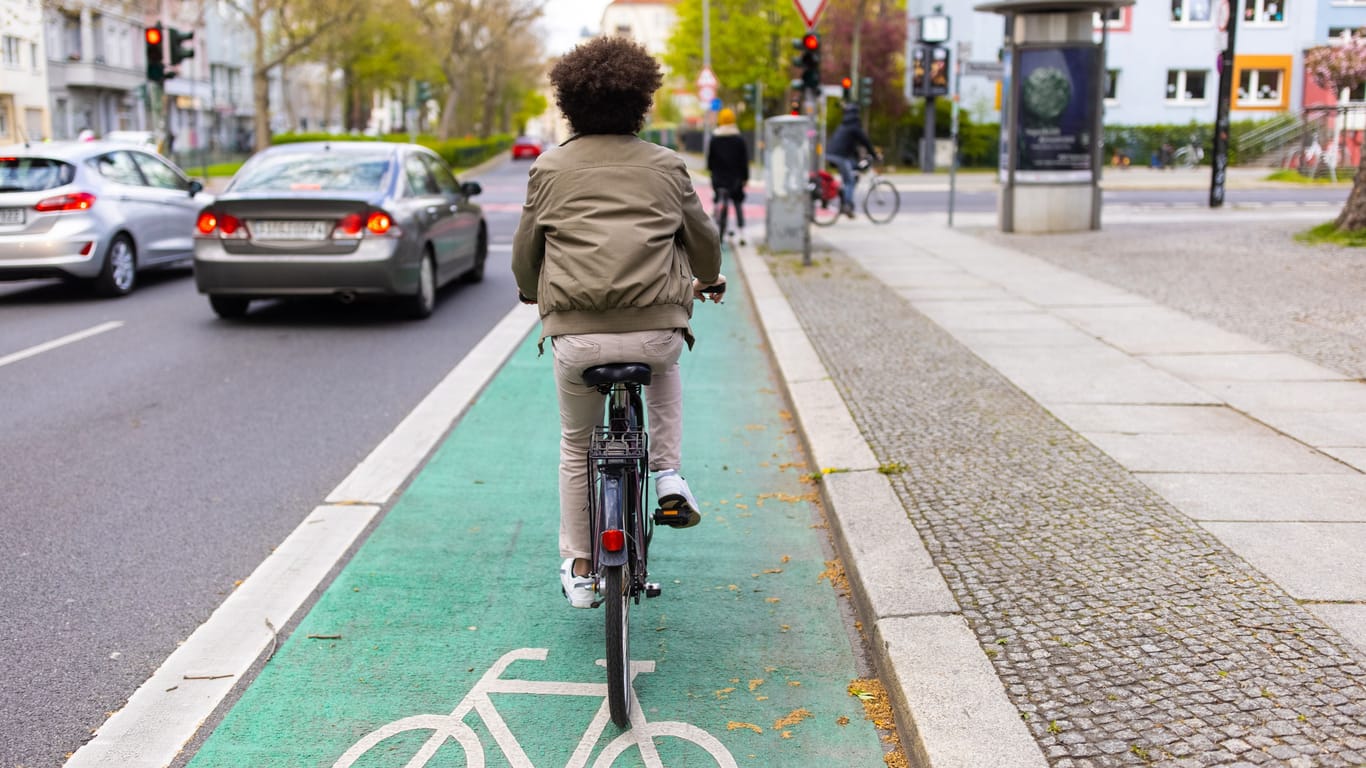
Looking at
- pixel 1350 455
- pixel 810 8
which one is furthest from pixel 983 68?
pixel 1350 455

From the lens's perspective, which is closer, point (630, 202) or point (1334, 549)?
point (630, 202)

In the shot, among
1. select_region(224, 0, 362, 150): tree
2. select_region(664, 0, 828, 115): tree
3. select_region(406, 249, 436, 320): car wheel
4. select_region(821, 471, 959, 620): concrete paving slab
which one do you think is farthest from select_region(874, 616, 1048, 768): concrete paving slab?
select_region(664, 0, 828, 115): tree

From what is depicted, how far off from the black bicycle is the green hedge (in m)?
40.1

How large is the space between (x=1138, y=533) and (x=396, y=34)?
6319 cm

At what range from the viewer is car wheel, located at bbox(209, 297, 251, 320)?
1159cm

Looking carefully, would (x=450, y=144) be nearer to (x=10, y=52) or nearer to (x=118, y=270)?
(x=10, y=52)

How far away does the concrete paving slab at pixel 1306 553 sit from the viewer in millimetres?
4332

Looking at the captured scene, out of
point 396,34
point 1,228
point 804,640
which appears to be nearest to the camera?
point 804,640

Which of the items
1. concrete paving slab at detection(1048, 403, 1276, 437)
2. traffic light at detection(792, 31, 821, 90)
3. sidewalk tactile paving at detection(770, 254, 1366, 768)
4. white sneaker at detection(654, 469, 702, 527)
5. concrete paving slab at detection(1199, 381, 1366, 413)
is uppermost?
traffic light at detection(792, 31, 821, 90)

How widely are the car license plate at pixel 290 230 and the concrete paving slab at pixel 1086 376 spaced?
211 inches

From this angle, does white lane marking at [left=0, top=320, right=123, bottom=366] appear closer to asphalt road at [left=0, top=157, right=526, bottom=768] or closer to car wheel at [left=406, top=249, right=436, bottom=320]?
asphalt road at [left=0, top=157, right=526, bottom=768]

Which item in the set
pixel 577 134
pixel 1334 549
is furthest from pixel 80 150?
pixel 1334 549

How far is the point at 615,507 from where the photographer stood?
368 centimetres

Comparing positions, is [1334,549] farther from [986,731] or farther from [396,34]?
[396,34]
